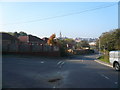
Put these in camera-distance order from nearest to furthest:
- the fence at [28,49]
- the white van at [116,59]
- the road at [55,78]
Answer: the road at [55,78], the white van at [116,59], the fence at [28,49]

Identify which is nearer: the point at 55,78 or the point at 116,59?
the point at 55,78

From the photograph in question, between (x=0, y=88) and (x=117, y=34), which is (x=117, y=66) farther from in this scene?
(x=117, y=34)

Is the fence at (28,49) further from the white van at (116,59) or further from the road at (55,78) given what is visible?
the white van at (116,59)

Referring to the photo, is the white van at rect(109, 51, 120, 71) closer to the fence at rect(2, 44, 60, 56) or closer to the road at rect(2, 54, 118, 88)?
the road at rect(2, 54, 118, 88)

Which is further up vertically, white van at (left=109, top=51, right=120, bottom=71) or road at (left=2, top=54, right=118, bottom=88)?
white van at (left=109, top=51, right=120, bottom=71)

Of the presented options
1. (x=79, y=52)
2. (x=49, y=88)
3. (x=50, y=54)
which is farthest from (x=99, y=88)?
(x=79, y=52)

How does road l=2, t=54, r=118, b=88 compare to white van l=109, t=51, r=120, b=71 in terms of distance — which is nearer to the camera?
road l=2, t=54, r=118, b=88

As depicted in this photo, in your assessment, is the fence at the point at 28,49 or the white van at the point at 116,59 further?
the fence at the point at 28,49

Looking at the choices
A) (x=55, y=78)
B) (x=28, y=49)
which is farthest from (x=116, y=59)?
(x=28, y=49)

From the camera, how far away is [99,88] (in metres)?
9.94

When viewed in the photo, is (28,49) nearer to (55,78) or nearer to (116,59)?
(116,59)

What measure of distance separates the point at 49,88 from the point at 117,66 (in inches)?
421

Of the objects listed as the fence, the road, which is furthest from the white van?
the fence

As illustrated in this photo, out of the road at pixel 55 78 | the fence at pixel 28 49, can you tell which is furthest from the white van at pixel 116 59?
the fence at pixel 28 49
